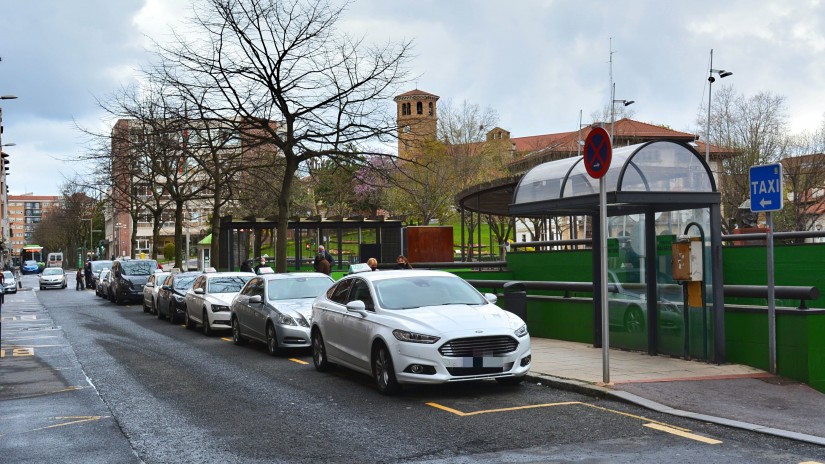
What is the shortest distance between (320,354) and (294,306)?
3.11 meters

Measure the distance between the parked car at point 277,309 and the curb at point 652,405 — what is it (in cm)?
543

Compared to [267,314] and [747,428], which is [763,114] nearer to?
[267,314]

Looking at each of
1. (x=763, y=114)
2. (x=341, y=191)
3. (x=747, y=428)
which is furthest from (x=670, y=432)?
(x=341, y=191)

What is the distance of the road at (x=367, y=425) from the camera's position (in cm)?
736

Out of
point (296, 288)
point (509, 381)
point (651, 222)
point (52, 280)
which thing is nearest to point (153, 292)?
point (296, 288)

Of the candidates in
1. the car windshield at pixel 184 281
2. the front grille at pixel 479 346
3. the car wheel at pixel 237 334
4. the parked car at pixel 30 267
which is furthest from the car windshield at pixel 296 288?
the parked car at pixel 30 267

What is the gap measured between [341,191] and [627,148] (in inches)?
2219


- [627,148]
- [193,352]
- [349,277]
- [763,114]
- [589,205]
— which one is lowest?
[193,352]

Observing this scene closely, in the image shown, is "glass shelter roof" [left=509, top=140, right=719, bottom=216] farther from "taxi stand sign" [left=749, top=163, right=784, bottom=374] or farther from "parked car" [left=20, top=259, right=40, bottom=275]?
"parked car" [left=20, top=259, right=40, bottom=275]

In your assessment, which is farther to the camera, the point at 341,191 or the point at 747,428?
the point at 341,191

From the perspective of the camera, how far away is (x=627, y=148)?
12984 mm

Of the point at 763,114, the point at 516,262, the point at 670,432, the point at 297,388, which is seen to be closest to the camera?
the point at 670,432

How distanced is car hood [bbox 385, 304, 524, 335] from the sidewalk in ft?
3.46

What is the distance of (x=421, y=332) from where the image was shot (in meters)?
10.2
